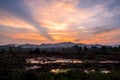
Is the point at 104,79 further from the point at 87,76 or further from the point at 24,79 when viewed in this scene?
the point at 24,79

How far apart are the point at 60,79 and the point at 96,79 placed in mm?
2597

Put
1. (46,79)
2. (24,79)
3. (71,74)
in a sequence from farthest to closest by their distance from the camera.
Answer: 1. (71,74)
2. (24,79)
3. (46,79)

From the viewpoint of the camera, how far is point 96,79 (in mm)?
17297

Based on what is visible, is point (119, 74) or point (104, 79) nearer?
point (104, 79)

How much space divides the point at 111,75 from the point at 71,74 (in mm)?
3152

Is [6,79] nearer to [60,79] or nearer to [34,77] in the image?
[34,77]

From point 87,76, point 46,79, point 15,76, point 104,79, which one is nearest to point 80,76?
point 87,76

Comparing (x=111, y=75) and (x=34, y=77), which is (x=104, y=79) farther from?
(x=34, y=77)

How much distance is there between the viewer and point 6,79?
707 inches

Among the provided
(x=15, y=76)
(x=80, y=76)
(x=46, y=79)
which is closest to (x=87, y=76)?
(x=80, y=76)

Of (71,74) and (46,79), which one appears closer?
(46,79)

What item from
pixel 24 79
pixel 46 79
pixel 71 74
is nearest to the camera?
pixel 46 79

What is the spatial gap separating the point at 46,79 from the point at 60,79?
37.2 inches

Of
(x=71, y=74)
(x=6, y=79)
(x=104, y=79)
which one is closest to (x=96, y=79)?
(x=104, y=79)
